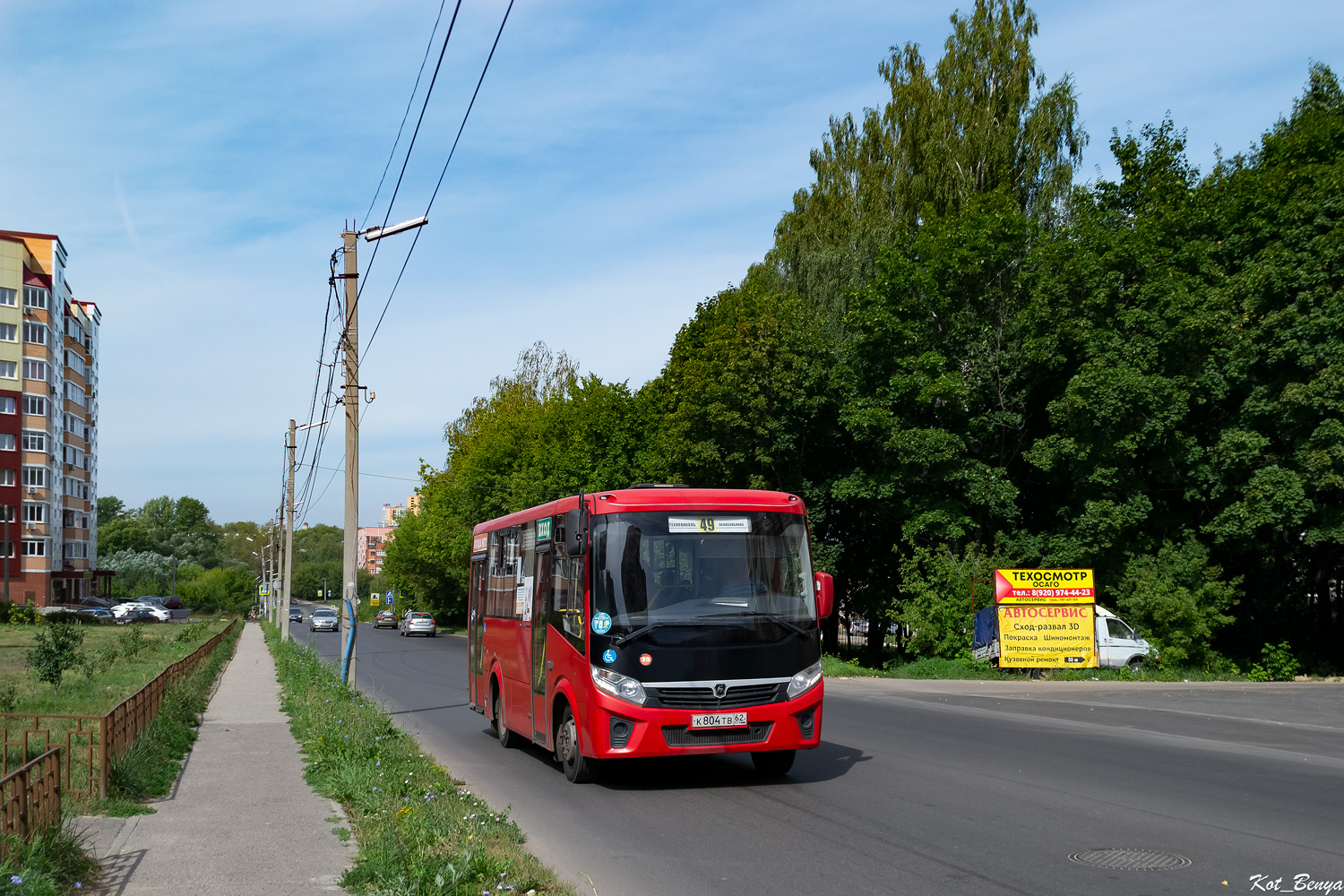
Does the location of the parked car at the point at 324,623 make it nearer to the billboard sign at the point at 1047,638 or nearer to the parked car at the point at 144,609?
the parked car at the point at 144,609

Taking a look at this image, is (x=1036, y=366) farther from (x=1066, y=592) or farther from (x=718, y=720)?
(x=718, y=720)

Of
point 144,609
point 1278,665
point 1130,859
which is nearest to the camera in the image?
point 1130,859

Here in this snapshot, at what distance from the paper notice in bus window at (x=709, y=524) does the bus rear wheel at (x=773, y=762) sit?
220cm

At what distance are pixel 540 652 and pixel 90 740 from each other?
4343 mm

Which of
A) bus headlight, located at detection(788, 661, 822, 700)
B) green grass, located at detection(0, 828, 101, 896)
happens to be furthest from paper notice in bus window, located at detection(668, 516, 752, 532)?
green grass, located at detection(0, 828, 101, 896)

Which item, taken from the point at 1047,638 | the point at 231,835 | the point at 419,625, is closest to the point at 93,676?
the point at 231,835

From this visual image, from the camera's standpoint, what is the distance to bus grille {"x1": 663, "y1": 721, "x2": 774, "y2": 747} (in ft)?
33.7

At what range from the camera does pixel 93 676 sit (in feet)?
85.1

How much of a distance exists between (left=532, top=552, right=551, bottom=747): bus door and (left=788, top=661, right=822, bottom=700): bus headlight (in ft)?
8.90

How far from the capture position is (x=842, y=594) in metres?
42.0

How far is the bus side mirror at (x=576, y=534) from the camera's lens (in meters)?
10.5

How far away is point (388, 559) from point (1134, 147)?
67670 mm

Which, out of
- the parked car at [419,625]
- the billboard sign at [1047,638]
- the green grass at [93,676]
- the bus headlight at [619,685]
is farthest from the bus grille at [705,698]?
the parked car at [419,625]

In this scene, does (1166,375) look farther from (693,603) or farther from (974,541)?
(693,603)
